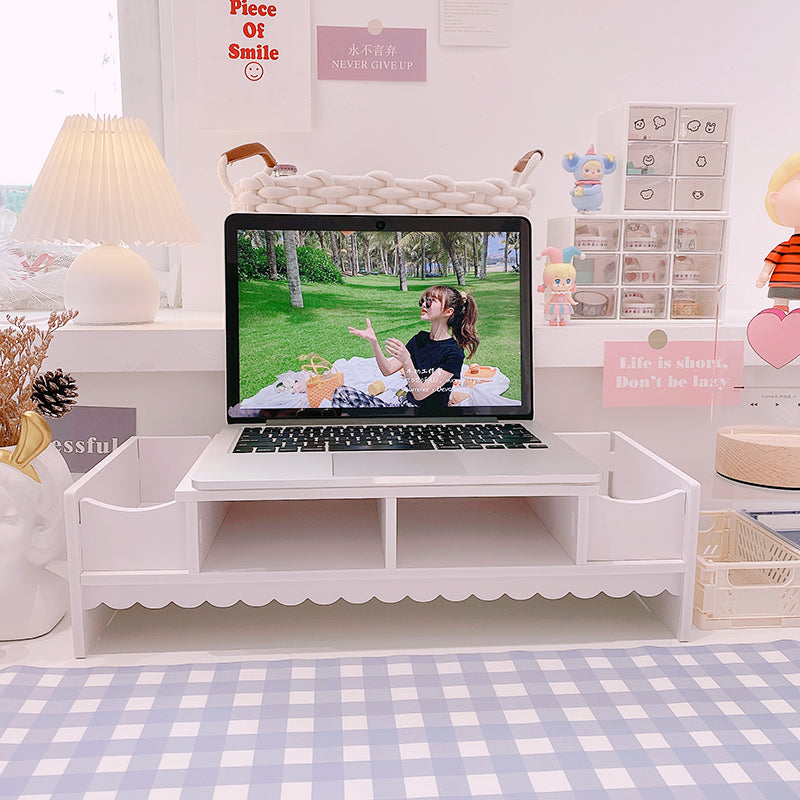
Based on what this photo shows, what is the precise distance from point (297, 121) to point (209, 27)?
0.72 ft

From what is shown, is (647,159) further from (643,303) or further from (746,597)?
(746,597)

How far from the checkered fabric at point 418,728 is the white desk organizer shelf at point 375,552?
0.08m

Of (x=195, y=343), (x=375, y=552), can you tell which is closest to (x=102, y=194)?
(x=195, y=343)

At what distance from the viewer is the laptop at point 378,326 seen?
3.95 feet

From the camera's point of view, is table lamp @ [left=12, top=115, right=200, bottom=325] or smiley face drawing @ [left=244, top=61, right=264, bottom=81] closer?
table lamp @ [left=12, top=115, right=200, bottom=325]

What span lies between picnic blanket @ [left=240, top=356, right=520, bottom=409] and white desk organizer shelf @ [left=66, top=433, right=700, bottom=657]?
18 centimetres

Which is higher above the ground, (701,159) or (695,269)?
(701,159)

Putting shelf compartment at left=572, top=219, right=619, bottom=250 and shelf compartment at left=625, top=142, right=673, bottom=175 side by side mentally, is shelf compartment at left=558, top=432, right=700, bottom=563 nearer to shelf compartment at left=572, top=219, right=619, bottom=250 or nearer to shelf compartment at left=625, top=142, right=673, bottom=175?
shelf compartment at left=572, top=219, right=619, bottom=250

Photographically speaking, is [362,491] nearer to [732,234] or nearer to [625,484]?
[625,484]

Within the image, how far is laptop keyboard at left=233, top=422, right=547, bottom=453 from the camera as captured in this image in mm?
1103

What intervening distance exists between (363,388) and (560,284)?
38cm

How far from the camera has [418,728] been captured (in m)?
0.84

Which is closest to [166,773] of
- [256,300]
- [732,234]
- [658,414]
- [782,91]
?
[256,300]

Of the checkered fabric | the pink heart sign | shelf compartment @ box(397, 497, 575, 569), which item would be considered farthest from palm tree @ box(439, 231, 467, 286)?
the checkered fabric
